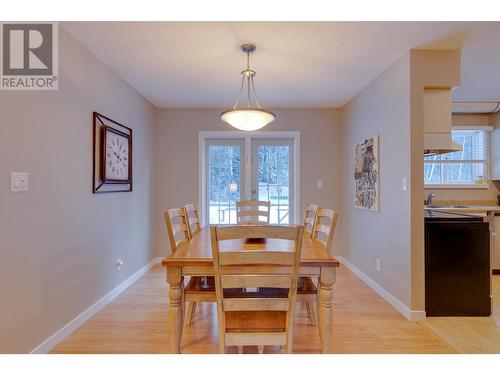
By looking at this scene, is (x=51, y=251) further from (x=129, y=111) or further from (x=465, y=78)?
(x=465, y=78)

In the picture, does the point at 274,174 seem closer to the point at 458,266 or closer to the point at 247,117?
the point at 247,117

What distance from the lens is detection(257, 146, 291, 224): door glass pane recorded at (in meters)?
4.31

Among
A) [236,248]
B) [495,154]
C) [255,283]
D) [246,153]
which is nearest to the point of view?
[255,283]

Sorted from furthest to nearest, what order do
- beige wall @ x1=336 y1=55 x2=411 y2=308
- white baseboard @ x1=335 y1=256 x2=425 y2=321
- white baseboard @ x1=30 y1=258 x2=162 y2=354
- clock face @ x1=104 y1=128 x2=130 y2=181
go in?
clock face @ x1=104 y1=128 x2=130 y2=181
beige wall @ x1=336 y1=55 x2=411 y2=308
white baseboard @ x1=335 y1=256 x2=425 y2=321
white baseboard @ x1=30 y1=258 x2=162 y2=354

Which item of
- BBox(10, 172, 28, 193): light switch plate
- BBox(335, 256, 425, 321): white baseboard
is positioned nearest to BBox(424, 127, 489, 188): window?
BBox(335, 256, 425, 321): white baseboard

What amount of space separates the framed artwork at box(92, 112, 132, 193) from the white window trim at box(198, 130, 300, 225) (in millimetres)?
1164

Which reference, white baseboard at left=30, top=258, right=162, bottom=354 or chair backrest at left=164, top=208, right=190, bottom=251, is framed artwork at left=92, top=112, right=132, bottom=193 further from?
white baseboard at left=30, top=258, right=162, bottom=354

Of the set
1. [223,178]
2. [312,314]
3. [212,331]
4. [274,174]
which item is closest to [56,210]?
[212,331]

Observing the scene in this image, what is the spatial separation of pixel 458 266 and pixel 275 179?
8.27ft

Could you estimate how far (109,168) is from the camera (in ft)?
8.87

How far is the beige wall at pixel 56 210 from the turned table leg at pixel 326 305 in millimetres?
1771

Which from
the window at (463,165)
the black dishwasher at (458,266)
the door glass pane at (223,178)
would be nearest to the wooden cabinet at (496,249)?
the window at (463,165)

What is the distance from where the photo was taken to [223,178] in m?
4.32

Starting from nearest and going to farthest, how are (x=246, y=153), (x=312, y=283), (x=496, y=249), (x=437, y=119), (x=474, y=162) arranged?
(x=312, y=283) → (x=437, y=119) → (x=496, y=249) → (x=474, y=162) → (x=246, y=153)
